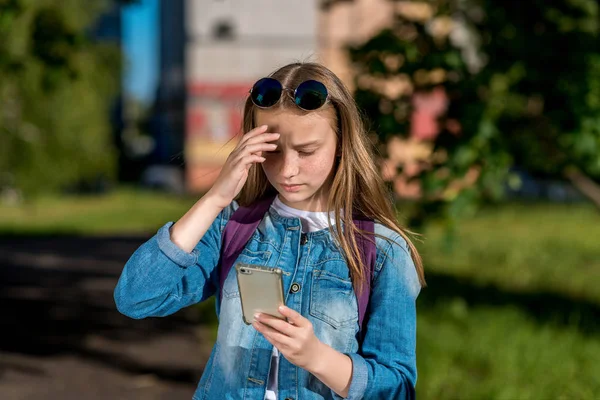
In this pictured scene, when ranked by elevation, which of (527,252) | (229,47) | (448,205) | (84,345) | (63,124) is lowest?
(527,252)

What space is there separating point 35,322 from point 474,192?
4687 millimetres

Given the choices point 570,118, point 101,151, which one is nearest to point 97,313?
point 570,118

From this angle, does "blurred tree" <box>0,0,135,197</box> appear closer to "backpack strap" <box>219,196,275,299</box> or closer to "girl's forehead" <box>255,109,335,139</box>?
"backpack strap" <box>219,196,275,299</box>

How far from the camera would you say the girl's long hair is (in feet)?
6.31

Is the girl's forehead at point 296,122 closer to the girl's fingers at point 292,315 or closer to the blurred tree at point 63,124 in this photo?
the girl's fingers at point 292,315

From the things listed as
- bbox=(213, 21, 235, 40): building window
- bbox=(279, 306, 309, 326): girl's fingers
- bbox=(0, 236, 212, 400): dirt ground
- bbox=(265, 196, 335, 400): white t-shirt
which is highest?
bbox=(213, 21, 235, 40): building window

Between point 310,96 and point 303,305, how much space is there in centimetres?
50

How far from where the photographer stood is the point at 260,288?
1.66 m

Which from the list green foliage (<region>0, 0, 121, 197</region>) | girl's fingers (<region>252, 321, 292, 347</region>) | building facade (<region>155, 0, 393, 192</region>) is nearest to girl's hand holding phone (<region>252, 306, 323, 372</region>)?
girl's fingers (<region>252, 321, 292, 347</region>)

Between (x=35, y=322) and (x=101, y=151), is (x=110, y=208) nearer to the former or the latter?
(x=101, y=151)

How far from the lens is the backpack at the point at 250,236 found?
189 cm

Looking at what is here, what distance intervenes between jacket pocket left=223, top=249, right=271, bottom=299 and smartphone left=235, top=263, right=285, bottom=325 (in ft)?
0.78

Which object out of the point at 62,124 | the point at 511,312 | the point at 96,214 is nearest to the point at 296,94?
the point at 511,312

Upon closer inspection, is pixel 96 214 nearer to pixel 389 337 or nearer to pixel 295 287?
pixel 295 287
